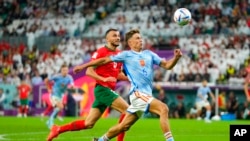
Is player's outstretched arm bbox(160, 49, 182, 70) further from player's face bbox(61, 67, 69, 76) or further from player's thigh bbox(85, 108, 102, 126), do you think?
player's face bbox(61, 67, 69, 76)

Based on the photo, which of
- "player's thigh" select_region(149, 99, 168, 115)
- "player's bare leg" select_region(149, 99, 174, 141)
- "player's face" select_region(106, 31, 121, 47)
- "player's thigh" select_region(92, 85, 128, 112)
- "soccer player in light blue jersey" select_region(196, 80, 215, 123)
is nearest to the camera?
"player's bare leg" select_region(149, 99, 174, 141)

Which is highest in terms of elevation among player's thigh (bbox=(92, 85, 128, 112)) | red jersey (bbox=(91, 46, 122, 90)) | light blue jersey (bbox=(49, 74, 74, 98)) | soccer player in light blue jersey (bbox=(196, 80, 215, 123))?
red jersey (bbox=(91, 46, 122, 90))

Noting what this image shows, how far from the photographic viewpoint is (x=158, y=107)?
1502 centimetres

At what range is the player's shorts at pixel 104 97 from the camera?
16.9m

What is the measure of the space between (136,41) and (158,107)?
4.88 ft

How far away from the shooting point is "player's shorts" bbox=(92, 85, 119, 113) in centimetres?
1692

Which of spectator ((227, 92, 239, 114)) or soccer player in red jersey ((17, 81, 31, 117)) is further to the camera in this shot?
soccer player in red jersey ((17, 81, 31, 117))

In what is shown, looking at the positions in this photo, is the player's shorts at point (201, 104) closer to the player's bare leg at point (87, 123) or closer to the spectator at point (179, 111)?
the spectator at point (179, 111)

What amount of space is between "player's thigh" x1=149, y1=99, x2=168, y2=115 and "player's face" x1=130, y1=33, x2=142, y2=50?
122 cm

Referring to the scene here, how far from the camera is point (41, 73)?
46906 millimetres

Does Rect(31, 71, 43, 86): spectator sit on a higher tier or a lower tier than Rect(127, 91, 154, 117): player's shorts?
lower

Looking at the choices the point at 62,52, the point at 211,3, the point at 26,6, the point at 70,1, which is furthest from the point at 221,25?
the point at 26,6

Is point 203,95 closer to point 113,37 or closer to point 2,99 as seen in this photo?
point 2,99

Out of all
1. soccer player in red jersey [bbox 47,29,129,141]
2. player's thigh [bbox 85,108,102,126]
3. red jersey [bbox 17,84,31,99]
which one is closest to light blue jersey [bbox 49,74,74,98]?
red jersey [bbox 17,84,31,99]
